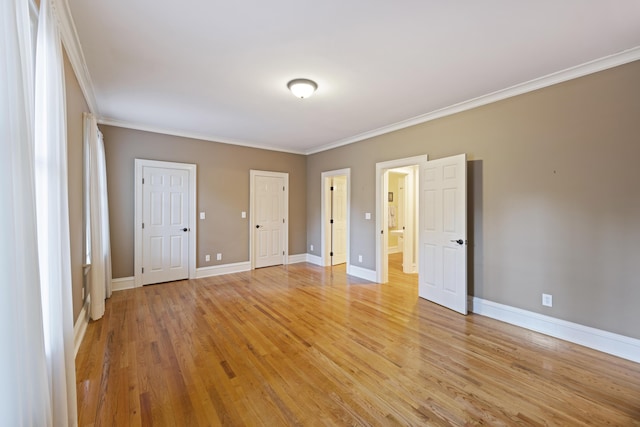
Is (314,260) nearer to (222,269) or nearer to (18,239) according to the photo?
(222,269)

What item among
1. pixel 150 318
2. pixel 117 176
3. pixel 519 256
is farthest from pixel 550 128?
pixel 117 176

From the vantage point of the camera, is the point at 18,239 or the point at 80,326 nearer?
the point at 18,239

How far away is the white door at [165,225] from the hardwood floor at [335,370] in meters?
1.14

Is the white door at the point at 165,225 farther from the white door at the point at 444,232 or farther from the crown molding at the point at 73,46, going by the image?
the white door at the point at 444,232

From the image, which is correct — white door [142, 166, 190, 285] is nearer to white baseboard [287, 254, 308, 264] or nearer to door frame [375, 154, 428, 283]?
white baseboard [287, 254, 308, 264]

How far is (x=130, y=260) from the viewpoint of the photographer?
4.65m

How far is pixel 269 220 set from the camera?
6.29m

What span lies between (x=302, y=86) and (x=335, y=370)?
9.37 ft

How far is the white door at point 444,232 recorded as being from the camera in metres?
3.57

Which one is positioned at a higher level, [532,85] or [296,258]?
[532,85]

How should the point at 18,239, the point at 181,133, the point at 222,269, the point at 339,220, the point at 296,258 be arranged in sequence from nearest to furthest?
1. the point at 18,239
2. the point at 181,133
3. the point at 222,269
4. the point at 339,220
5. the point at 296,258

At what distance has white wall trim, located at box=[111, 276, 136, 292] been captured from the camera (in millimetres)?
4500

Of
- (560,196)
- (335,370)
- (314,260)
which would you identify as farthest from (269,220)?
(560,196)

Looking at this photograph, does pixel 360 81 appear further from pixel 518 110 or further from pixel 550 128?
pixel 550 128
